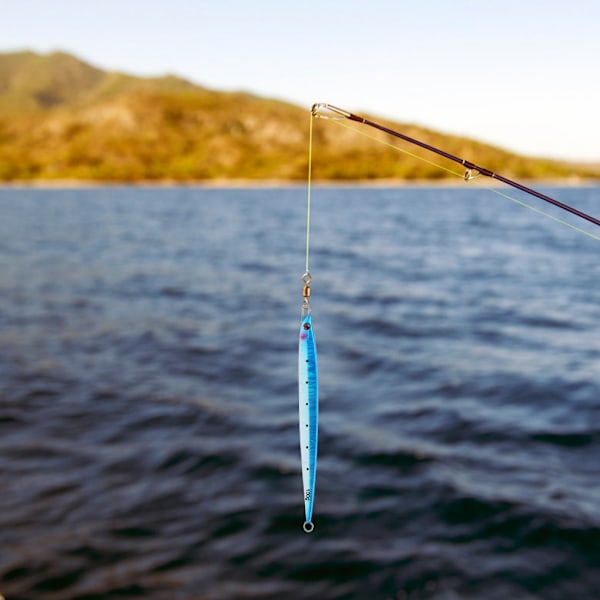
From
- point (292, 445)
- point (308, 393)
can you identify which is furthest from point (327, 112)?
point (292, 445)

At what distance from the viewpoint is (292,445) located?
12.3 meters

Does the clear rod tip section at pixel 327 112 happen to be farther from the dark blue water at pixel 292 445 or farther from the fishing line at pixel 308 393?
the dark blue water at pixel 292 445

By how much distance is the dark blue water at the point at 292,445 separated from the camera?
8.49m

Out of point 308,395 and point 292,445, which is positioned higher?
point 308,395

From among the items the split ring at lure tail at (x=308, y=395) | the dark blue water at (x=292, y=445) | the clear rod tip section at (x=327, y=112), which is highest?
the clear rod tip section at (x=327, y=112)

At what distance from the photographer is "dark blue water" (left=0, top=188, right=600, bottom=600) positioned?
27.9ft

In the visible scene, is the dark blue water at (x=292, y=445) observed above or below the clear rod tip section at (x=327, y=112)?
below

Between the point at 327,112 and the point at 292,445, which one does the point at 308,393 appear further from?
the point at 292,445

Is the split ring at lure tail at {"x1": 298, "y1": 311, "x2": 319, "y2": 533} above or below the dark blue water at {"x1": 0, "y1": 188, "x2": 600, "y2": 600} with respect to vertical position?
above

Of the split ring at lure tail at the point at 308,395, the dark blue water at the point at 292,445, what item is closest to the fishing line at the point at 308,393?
the split ring at lure tail at the point at 308,395

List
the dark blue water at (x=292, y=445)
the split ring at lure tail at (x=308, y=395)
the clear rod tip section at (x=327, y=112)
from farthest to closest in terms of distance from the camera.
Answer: the dark blue water at (x=292, y=445) → the split ring at lure tail at (x=308, y=395) → the clear rod tip section at (x=327, y=112)

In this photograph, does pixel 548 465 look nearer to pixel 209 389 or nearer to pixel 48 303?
pixel 209 389

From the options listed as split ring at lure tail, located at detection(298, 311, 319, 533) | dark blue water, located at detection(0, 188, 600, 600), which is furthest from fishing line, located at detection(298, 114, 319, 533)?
dark blue water, located at detection(0, 188, 600, 600)

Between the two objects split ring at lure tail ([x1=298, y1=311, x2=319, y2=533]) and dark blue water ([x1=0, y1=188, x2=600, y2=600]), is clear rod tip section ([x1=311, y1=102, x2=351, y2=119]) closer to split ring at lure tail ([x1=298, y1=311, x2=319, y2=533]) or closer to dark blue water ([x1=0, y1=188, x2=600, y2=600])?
split ring at lure tail ([x1=298, y1=311, x2=319, y2=533])
